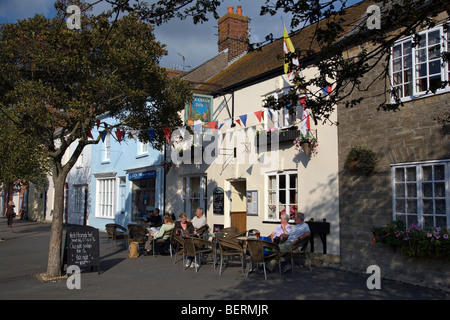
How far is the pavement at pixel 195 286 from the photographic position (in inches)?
297

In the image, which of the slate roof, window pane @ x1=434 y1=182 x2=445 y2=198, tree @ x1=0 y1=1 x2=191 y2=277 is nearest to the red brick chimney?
the slate roof

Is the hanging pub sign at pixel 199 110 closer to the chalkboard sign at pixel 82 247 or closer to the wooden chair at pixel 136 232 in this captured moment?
the wooden chair at pixel 136 232

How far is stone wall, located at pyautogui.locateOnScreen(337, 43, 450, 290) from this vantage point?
8.54 meters

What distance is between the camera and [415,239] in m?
8.35

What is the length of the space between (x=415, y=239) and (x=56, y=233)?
7.53 metres

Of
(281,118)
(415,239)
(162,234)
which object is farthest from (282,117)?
(415,239)

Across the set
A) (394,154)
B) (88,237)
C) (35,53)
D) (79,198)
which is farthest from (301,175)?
(79,198)

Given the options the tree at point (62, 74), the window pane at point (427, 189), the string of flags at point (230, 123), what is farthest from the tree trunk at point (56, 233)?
the window pane at point (427, 189)

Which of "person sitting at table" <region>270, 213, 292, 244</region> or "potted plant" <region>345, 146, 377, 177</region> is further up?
"potted plant" <region>345, 146, 377, 177</region>

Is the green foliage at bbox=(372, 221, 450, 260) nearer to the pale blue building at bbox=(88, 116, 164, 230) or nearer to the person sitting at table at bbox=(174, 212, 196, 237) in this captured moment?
the person sitting at table at bbox=(174, 212, 196, 237)

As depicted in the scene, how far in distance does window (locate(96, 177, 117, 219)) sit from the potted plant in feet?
49.7

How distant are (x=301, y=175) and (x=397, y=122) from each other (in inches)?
123

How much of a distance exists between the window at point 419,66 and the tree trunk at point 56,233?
7.53m

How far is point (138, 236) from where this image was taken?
14.2 metres
